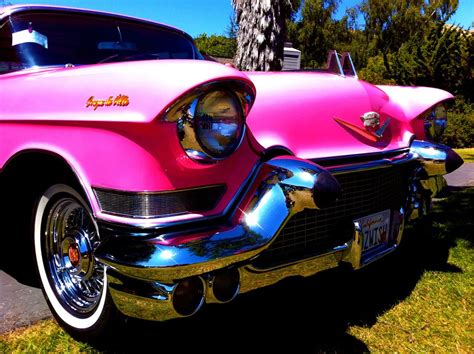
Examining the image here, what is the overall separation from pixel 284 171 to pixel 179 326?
3.30ft

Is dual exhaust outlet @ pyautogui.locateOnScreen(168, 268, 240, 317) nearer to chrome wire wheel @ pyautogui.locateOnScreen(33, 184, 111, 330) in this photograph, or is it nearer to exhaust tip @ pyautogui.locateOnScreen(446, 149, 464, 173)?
chrome wire wheel @ pyautogui.locateOnScreen(33, 184, 111, 330)

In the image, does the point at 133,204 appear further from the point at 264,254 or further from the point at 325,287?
the point at 325,287

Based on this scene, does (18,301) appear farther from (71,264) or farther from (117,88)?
(117,88)

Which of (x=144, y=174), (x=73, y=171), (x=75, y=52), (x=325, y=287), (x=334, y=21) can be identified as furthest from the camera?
(x=334, y=21)

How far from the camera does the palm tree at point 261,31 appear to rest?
17.3ft

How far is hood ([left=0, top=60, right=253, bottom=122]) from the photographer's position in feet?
5.04

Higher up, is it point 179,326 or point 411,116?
point 411,116

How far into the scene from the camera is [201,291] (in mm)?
1634

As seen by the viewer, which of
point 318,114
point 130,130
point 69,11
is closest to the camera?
point 130,130

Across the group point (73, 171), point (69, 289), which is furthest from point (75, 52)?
point (69, 289)

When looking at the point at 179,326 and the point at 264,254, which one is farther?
the point at 179,326

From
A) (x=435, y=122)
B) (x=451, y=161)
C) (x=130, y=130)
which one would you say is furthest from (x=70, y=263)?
(x=435, y=122)

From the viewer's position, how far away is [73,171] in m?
1.77

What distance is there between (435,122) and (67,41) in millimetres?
2318
